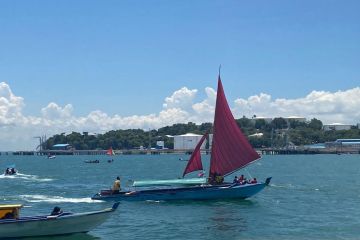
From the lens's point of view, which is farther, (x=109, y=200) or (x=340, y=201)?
(x=340, y=201)

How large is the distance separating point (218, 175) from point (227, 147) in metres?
2.91

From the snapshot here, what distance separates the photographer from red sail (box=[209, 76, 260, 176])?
60594 mm

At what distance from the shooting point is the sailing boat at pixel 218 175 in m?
58.5

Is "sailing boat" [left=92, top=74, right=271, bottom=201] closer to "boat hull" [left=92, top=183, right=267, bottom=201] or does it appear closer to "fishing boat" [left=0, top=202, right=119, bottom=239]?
"boat hull" [left=92, top=183, right=267, bottom=201]

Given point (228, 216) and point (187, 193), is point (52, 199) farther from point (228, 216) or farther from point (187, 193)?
point (228, 216)

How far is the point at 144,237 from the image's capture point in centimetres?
4066

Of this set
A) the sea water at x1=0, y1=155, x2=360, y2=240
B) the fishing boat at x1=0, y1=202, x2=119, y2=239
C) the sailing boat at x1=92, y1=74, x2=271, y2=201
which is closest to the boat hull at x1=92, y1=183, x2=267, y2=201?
the sailing boat at x1=92, y1=74, x2=271, y2=201

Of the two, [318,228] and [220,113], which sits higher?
[220,113]

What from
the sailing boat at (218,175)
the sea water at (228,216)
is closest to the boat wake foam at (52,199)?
the sea water at (228,216)

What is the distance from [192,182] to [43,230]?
79.7ft

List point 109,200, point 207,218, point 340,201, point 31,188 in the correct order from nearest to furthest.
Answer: point 207,218, point 109,200, point 340,201, point 31,188

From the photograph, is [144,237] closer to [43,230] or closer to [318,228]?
[43,230]

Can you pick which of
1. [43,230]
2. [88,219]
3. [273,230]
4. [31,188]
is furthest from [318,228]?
[31,188]

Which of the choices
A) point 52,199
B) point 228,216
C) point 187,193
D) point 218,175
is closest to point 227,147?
point 218,175
